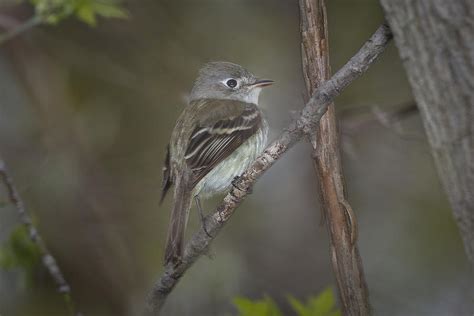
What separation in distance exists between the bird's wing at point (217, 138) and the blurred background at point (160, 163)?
1.29 m

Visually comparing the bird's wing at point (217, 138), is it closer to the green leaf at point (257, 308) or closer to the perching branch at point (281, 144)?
the perching branch at point (281, 144)

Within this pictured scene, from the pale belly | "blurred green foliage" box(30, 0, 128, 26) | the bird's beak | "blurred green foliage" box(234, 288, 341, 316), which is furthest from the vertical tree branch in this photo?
the bird's beak

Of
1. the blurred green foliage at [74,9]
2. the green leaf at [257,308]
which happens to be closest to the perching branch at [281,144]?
the green leaf at [257,308]

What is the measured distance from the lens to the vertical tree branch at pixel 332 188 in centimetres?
301

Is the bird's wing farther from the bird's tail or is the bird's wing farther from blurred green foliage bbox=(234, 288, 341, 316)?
blurred green foliage bbox=(234, 288, 341, 316)

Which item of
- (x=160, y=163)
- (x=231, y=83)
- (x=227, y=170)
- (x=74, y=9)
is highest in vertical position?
(x=74, y=9)

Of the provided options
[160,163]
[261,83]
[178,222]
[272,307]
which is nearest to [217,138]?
[178,222]

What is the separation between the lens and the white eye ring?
18.6 feet

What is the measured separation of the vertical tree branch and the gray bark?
60cm

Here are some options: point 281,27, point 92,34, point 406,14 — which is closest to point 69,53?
point 92,34

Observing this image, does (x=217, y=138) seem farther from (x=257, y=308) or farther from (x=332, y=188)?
(x=332, y=188)

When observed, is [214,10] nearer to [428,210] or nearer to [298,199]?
[298,199]

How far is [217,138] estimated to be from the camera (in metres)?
4.75

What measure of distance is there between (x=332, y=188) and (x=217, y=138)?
1.78 m
